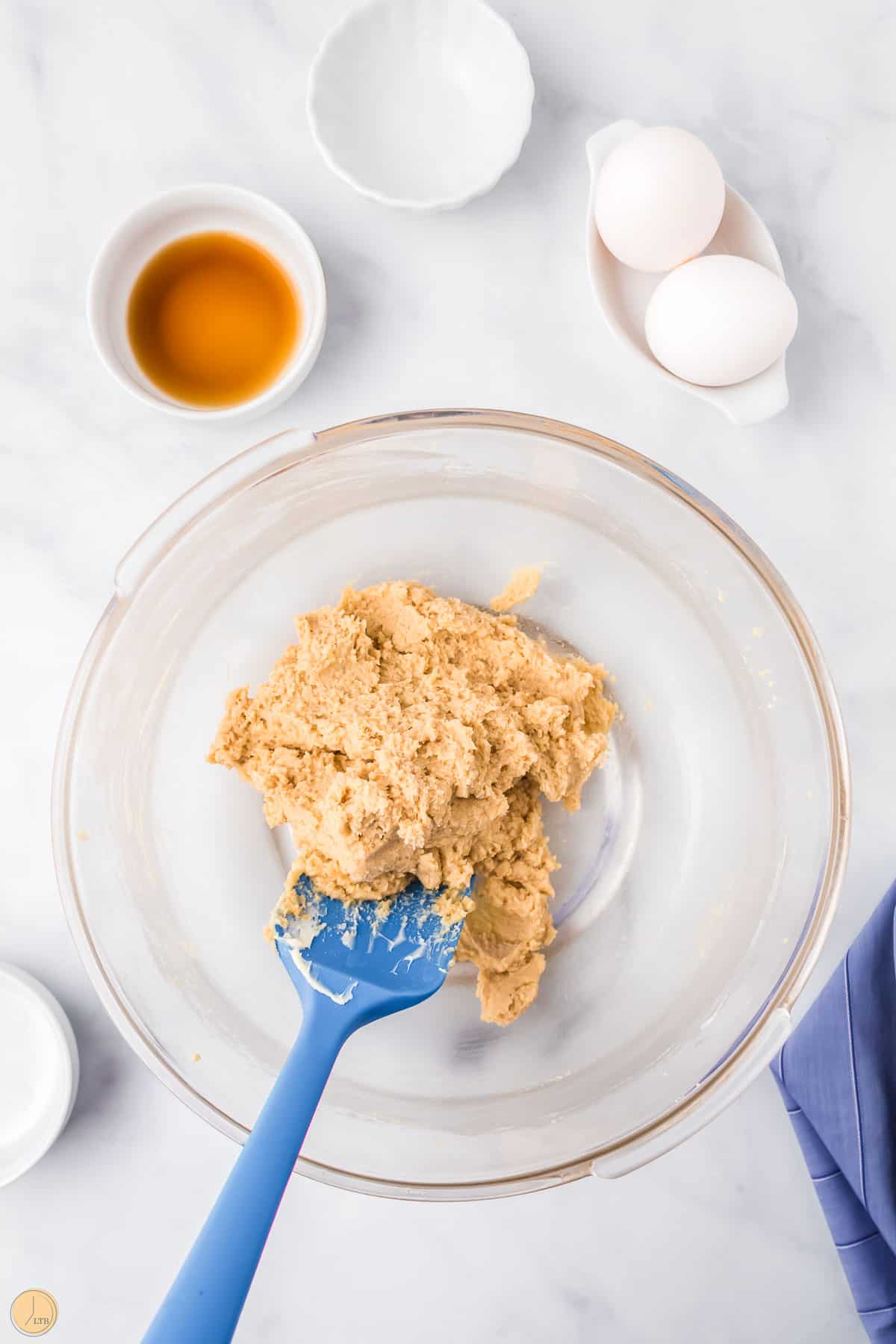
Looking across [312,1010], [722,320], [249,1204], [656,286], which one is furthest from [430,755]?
[656,286]

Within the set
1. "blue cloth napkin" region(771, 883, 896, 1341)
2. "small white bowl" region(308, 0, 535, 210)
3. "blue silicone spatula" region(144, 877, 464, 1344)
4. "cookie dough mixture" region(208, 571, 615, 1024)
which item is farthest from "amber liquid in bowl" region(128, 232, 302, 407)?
→ "blue cloth napkin" region(771, 883, 896, 1341)

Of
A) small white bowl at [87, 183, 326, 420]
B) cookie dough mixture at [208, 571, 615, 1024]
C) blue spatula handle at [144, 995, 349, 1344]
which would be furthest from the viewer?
small white bowl at [87, 183, 326, 420]

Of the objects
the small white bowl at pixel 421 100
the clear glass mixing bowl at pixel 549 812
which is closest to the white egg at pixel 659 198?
the small white bowl at pixel 421 100

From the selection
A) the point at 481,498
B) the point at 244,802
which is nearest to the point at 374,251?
the point at 481,498

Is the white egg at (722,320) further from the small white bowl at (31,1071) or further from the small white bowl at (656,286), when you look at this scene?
the small white bowl at (31,1071)

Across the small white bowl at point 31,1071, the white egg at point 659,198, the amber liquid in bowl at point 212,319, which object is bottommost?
the small white bowl at point 31,1071

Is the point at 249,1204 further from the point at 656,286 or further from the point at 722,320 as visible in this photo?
the point at 656,286

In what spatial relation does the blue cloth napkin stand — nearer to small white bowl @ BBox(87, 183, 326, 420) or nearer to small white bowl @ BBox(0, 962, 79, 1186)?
small white bowl @ BBox(0, 962, 79, 1186)
